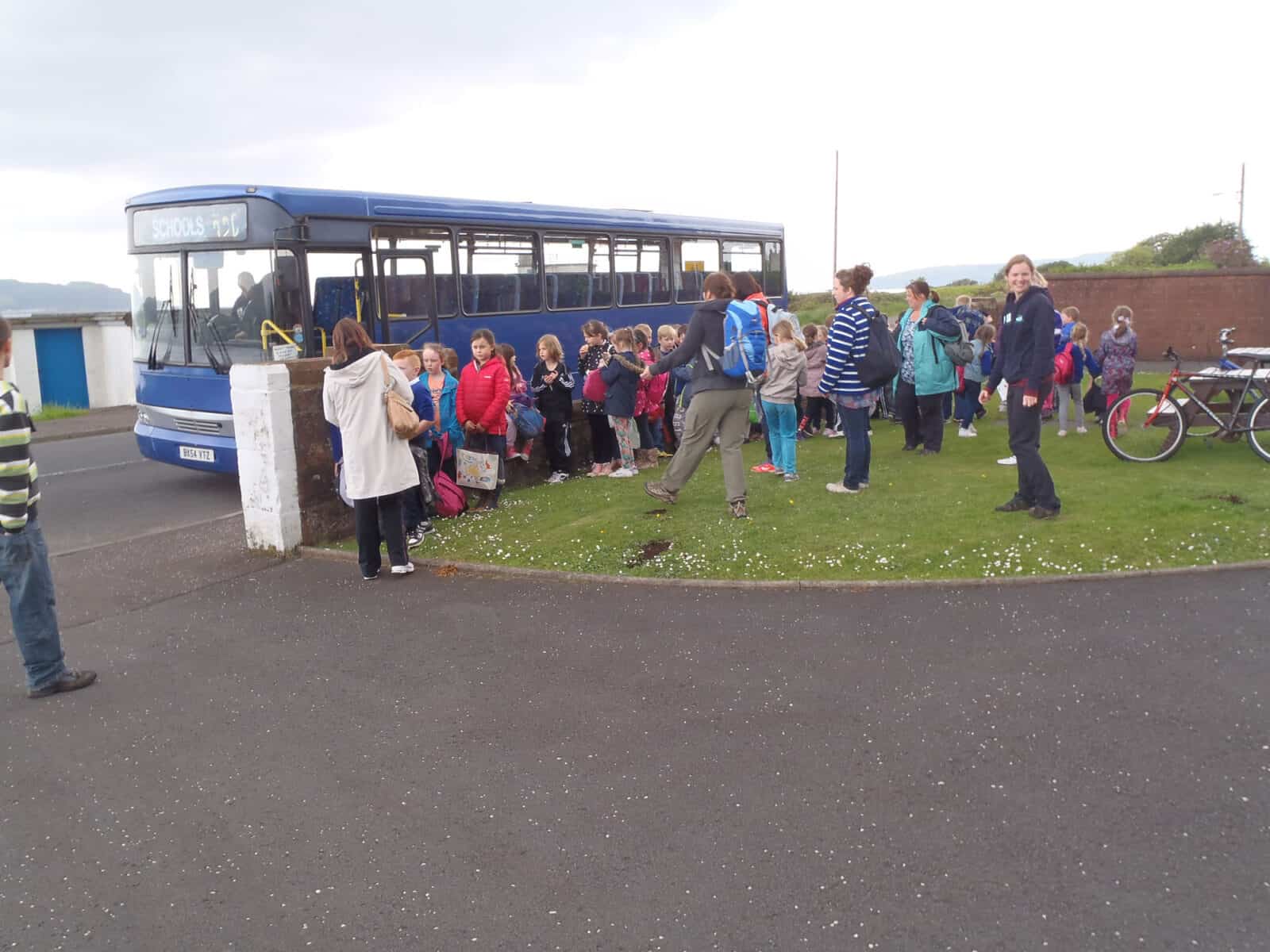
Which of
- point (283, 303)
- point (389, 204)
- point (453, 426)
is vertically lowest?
point (453, 426)

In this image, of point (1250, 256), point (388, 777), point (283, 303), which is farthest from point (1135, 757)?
point (1250, 256)

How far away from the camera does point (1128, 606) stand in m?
6.28

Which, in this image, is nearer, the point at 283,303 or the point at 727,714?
the point at 727,714

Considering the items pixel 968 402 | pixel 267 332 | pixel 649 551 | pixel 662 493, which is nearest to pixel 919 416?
pixel 968 402

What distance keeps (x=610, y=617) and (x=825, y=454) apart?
6.37m

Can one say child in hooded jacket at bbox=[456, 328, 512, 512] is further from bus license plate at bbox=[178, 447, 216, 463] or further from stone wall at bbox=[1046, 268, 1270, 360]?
stone wall at bbox=[1046, 268, 1270, 360]

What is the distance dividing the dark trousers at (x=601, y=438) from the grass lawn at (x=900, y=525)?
99 centimetres

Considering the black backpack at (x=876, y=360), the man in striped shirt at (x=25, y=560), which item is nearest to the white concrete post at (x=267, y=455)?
the man in striped shirt at (x=25, y=560)

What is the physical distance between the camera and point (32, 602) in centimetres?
580

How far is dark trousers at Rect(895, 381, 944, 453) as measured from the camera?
38.7ft

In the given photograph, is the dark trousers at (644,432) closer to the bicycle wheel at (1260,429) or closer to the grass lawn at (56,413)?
the bicycle wheel at (1260,429)

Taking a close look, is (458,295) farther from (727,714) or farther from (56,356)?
(56,356)

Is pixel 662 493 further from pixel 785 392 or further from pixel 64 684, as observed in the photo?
pixel 64 684

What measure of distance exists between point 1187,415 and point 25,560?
10320 mm
